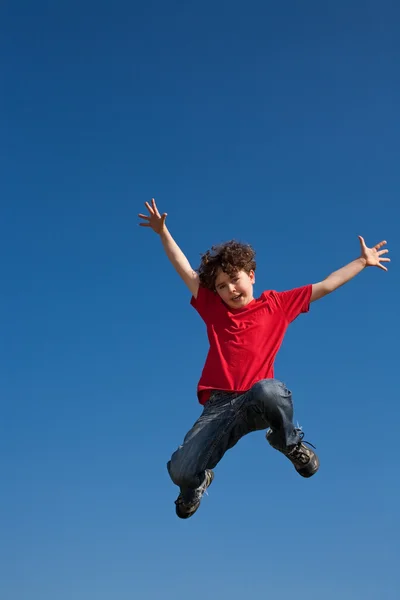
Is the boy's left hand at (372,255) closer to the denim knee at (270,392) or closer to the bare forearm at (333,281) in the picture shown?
the bare forearm at (333,281)

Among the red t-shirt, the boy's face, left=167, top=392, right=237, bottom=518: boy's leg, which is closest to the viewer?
left=167, top=392, right=237, bottom=518: boy's leg

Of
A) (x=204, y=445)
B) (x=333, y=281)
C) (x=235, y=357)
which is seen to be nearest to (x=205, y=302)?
(x=235, y=357)

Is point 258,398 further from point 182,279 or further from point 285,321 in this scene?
point 182,279

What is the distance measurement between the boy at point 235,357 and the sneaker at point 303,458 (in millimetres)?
11

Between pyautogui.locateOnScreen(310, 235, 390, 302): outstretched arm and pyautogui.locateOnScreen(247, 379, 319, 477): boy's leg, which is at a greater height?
pyautogui.locateOnScreen(310, 235, 390, 302): outstretched arm

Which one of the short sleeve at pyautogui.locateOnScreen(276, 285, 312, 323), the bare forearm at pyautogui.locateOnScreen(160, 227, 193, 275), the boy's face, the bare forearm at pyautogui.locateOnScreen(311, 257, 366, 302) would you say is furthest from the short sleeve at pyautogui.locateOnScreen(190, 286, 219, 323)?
the bare forearm at pyautogui.locateOnScreen(311, 257, 366, 302)

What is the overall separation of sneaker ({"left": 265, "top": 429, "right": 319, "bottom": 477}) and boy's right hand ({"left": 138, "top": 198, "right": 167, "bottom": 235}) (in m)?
2.83

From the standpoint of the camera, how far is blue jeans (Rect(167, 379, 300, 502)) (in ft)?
27.1

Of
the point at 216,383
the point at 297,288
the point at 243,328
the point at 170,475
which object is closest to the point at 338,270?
the point at 297,288

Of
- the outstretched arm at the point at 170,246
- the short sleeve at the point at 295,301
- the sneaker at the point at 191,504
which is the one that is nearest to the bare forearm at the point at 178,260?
the outstretched arm at the point at 170,246

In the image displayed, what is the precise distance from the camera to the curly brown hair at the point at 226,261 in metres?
9.29

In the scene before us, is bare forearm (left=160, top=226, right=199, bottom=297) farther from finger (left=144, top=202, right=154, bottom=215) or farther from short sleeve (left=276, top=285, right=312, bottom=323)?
short sleeve (left=276, top=285, right=312, bottom=323)

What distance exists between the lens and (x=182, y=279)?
31.5 ft

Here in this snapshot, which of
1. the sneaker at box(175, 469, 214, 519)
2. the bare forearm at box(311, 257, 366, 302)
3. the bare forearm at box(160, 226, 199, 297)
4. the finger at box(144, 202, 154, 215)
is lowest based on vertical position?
the sneaker at box(175, 469, 214, 519)
